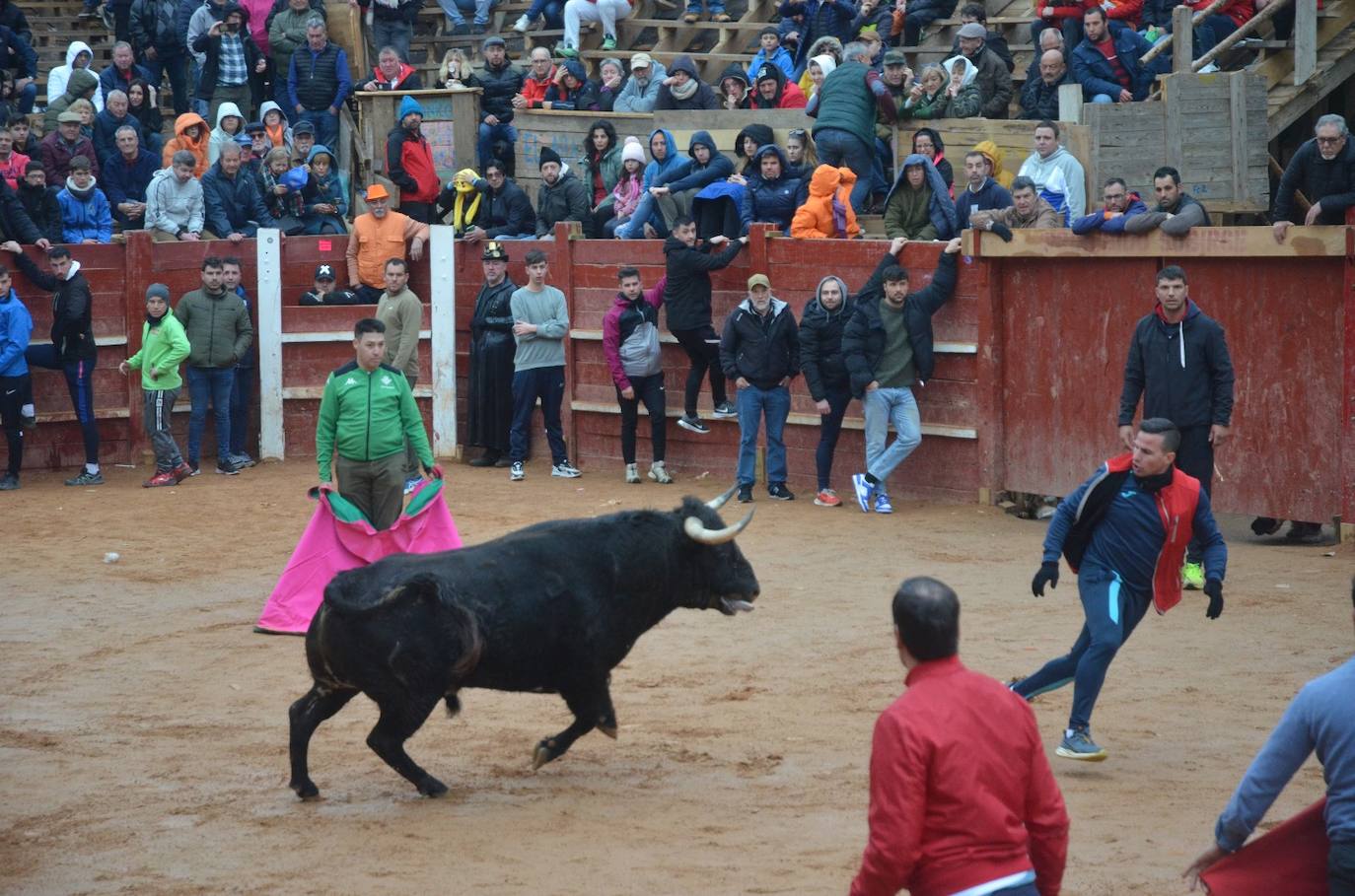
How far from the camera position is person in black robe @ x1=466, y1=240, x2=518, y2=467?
15.8m

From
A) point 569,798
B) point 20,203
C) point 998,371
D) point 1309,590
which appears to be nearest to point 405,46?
point 20,203

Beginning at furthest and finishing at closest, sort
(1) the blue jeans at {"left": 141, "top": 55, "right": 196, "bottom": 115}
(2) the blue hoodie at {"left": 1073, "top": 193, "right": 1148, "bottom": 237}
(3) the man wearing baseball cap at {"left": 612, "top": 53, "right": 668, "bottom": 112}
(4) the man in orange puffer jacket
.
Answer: (1) the blue jeans at {"left": 141, "top": 55, "right": 196, "bottom": 115}, (3) the man wearing baseball cap at {"left": 612, "top": 53, "right": 668, "bottom": 112}, (4) the man in orange puffer jacket, (2) the blue hoodie at {"left": 1073, "top": 193, "right": 1148, "bottom": 237}

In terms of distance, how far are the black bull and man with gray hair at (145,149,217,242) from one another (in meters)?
10.3

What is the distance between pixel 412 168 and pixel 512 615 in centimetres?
1150

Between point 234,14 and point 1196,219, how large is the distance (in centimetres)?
1164

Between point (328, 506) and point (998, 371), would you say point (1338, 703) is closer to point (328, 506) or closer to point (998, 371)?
point (328, 506)

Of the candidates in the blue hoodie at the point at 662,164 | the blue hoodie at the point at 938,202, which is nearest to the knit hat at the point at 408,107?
the blue hoodie at the point at 662,164

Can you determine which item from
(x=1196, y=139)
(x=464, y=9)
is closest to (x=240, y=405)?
(x=1196, y=139)

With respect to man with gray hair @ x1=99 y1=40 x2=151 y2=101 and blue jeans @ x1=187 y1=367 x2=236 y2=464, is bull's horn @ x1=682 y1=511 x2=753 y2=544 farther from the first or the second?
man with gray hair @ x1=99 y1=40 x2=151 y2=101

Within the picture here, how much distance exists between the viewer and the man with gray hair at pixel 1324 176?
11742 mm

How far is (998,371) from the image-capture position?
1348 cm

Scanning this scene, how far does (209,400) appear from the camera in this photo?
15.9 meters

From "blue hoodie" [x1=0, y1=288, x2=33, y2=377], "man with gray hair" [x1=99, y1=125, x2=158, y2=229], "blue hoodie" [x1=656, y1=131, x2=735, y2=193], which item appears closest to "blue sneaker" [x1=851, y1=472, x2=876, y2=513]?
"blue hoodie" [x1=656, y1=131, x2=735, y2=193]

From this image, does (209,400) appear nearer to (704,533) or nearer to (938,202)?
(938,202)
